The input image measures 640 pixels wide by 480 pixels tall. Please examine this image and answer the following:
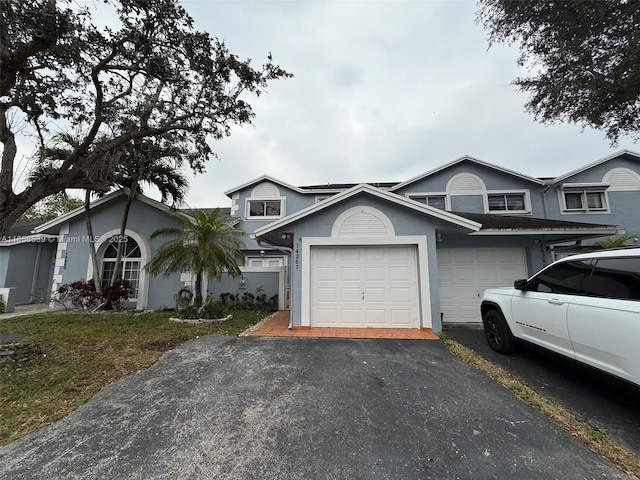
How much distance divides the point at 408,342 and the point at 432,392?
2.56m

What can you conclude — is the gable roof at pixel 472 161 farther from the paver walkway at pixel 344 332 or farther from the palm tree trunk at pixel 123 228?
Answer: the palm tree trunk at pixel 123 228

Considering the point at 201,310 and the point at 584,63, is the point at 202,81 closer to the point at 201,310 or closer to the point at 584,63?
the point at 201,310

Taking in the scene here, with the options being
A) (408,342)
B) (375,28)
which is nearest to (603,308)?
(408,342)

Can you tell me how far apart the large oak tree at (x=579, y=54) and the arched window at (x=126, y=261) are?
579 inches

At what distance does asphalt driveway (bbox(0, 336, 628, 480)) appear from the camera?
8.21ft

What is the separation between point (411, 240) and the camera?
25.7 feet

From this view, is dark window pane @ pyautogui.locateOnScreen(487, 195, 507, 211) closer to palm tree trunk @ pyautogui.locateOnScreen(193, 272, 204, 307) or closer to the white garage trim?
the white garage trim

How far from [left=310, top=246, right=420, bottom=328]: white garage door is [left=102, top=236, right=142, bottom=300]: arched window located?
835 cm

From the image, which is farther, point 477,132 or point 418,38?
point 477,132

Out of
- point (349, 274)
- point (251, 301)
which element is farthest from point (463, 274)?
point (251, 301)


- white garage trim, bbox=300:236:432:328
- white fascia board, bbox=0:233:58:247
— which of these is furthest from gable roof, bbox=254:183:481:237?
white fascia board, bbox=0:233:58:247

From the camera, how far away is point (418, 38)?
8.50 metres

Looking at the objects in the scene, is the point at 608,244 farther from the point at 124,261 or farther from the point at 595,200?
the point at 124,261

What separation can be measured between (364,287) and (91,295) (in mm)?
10406
